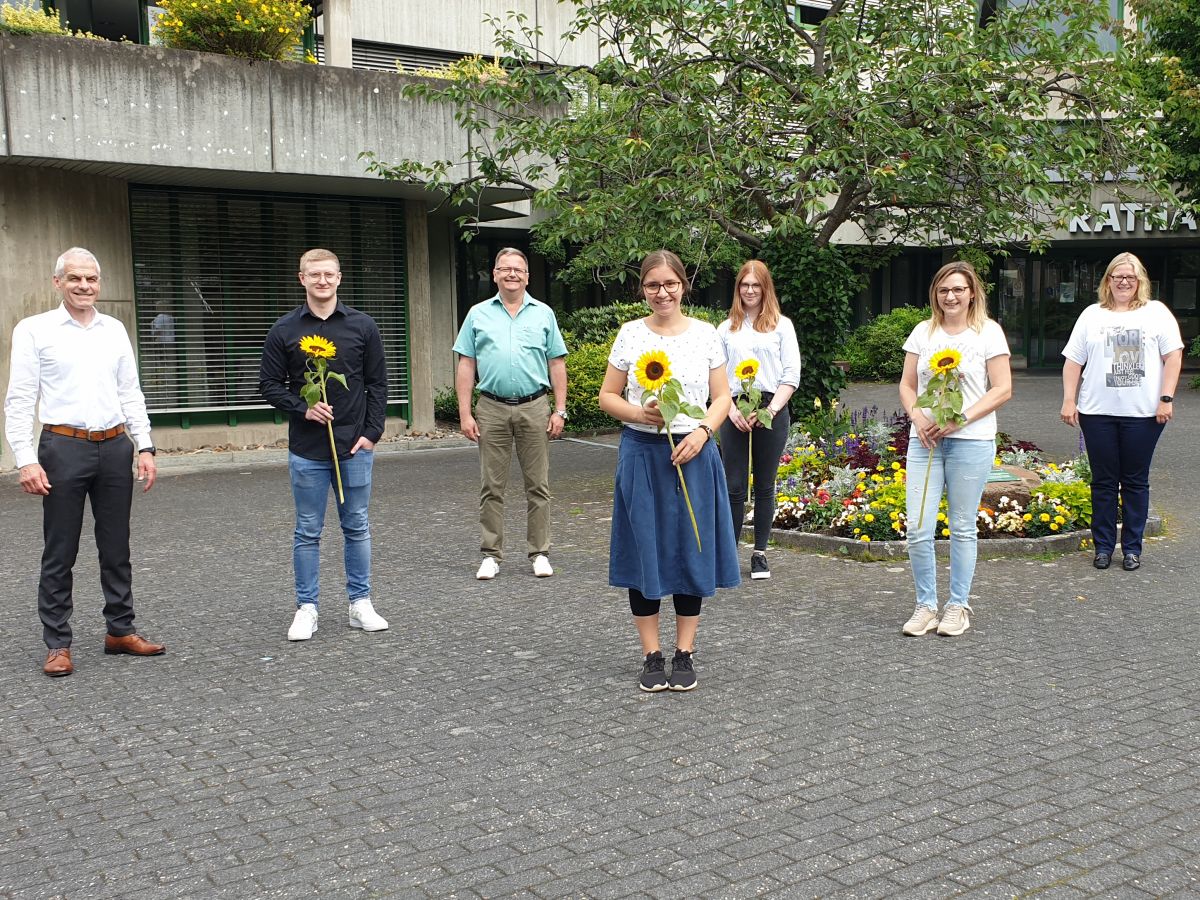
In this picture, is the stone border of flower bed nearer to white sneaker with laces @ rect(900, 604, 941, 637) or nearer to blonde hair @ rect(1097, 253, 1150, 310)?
blonde hair @ rect(1097, 253, 1150, 310)

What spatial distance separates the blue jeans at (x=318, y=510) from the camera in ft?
20.8

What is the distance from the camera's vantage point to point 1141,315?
7.80 meters

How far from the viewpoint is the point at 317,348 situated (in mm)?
6168

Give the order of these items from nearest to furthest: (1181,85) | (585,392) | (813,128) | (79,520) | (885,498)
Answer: (79,520)
(885,498)
(813,128)
(585,392)
(1181,85)

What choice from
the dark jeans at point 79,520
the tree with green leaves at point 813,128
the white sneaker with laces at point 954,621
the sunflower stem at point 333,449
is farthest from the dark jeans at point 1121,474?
the dark jeans at point 79,520

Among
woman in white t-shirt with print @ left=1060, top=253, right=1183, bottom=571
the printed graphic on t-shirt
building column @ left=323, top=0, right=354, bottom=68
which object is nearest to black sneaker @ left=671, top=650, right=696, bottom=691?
woman in white t-shirt with print @ left=1060, top=253, right=1183, bottom=571

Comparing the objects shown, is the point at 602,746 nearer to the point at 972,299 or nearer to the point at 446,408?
the point at 972,299

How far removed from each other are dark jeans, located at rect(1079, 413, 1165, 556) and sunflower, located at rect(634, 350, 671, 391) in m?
4.12

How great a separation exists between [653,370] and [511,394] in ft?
9.47

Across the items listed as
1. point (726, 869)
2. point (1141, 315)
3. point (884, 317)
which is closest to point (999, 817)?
point (726, 869)

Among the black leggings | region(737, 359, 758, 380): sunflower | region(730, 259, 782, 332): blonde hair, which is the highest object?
region(730, 259, 782, 332): blonde hair

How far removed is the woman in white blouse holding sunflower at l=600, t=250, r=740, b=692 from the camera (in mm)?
5156

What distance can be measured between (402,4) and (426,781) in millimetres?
19836

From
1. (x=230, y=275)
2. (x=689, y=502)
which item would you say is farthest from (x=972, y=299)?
(x=230, y=275)
